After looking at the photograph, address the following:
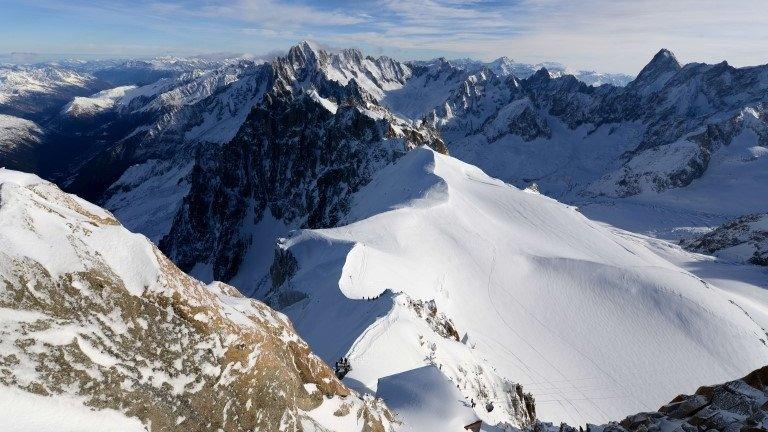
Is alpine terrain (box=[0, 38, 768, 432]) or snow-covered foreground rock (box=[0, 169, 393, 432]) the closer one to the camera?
snow-covered foreground rock (box=[0, 169, 393, 432])

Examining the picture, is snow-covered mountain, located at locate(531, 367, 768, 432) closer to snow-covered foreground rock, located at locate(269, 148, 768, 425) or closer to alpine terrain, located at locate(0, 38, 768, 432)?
alpine terrain, located at locate(0, 38, 768, 432)

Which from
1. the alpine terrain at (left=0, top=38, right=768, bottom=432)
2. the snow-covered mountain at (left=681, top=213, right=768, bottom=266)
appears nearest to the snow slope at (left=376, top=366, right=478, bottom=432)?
the alpine terrain at (left=0, top=38, right=768, bottom=432)

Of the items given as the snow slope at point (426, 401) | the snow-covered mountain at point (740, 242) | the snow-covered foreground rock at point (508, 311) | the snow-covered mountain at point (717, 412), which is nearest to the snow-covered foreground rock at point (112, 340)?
the snow slope at point (426, 401)

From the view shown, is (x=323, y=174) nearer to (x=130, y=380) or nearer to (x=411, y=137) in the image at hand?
(x=411, y=137)

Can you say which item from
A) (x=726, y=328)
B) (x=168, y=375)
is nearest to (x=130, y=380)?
(x=168, y=375)

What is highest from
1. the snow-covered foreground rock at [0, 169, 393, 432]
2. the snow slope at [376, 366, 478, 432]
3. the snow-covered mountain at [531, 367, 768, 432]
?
the snow-covered foreground rock at [0, 169, 393, 432]

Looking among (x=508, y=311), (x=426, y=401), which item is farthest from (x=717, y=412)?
(x=508, y=311)

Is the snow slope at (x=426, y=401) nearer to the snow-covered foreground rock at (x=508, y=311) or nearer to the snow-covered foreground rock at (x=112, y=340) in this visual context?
the snow-covered foreground rock at (x=508, y=311)
